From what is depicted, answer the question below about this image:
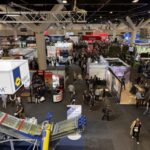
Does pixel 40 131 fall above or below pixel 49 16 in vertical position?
below

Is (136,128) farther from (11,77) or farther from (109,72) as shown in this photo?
(109,72)

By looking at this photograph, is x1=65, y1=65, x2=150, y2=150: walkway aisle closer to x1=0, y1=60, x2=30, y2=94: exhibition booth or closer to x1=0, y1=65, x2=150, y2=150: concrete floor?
x1=0, y1=65, x2=150, y2=150: concrete floor

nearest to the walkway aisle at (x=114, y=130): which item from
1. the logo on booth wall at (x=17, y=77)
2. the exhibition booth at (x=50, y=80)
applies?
the exhibition booth at (x=50, y=80)

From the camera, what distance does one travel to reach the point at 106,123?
423 inches

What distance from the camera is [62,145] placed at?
884cm

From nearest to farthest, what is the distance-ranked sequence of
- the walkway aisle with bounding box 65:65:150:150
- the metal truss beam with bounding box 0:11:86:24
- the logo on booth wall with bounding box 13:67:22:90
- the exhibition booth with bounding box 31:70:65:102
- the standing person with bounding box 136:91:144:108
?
1. the logo on booth wall with bounding box 13:67:22:90
2. the walkway aisle with bounding box 65:65:150:150
3. the metal truss beam with bounding box 0:11:86:24
4. the standing person with bounding box 136:91:144:108
5. the exhibition booth with bounding box 31:70:65:102

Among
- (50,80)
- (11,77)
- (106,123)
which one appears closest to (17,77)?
(11,77)

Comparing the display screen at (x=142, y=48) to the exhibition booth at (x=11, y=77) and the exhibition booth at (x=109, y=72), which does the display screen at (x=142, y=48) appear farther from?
the exhibition booth at (x=11, y=77)

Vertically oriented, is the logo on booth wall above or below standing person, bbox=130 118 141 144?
above

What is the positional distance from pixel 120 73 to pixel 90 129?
27.4ft

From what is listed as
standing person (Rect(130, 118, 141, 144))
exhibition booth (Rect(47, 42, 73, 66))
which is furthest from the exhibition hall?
exhibition booth (Rect(47, 42, 73, 66))

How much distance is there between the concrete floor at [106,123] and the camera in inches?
350

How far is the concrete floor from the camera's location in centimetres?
890

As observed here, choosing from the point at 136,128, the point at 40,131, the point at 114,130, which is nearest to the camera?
the point at 40,131
